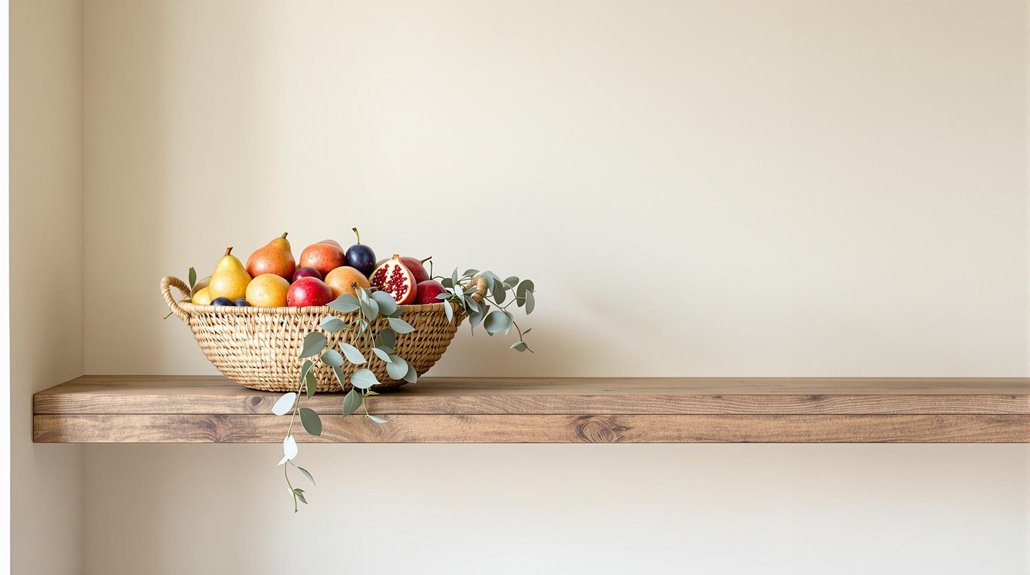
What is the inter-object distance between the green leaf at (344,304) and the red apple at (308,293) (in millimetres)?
37

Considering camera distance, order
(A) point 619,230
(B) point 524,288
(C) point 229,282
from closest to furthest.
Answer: (C) point 229,282 → (B) point 524,288 → (A) point 619,230

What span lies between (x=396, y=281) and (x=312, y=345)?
0.15 meters

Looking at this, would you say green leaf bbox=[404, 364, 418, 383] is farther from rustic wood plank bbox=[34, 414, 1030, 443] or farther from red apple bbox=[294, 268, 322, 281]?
red apple bbox=[294, 268, 322, 281]

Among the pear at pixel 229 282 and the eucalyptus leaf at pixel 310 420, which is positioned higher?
the pear at pixel 229 282

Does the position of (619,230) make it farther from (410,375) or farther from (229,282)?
(229,282)

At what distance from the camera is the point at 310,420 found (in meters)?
1.06

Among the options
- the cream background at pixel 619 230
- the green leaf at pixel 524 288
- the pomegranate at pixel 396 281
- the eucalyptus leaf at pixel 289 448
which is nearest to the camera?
the eucalyptus leaf at pixel 289 448

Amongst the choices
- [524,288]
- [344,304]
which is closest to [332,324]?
[344,304]

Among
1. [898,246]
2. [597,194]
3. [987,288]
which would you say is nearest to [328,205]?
[597,194]

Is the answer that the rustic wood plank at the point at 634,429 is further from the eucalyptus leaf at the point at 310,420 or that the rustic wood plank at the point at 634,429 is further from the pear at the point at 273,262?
the pear at the point at 273,262

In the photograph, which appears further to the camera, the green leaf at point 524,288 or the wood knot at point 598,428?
the green leaf at point 524,288

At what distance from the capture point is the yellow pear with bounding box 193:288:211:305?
117 cm

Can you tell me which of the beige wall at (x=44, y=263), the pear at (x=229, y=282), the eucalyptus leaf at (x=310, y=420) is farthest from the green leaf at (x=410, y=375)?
the beige wall at (x=44, y=263)

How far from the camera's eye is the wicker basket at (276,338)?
1099mm
